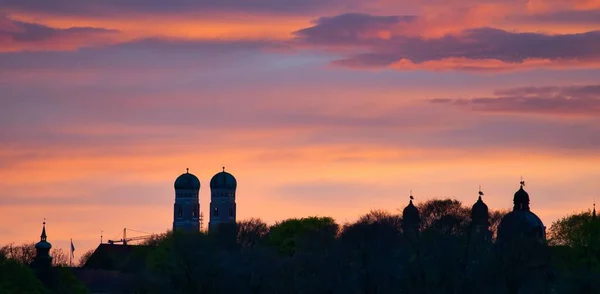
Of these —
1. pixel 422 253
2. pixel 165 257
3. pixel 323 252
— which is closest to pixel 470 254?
pixel 422 253

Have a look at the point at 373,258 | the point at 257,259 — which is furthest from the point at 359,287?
the point at 257,259

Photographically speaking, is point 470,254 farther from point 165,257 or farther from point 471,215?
point 165,257

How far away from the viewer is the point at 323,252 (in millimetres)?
192625

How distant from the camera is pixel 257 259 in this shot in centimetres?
19338

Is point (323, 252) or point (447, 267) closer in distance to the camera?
point (447, 267)

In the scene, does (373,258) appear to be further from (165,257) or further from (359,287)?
(165,257)

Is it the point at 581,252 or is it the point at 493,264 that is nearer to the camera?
the point at 493,264

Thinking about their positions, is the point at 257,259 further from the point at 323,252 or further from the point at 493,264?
the point at 493,264

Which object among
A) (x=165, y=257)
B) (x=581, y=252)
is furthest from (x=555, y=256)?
(x=165, y=257)

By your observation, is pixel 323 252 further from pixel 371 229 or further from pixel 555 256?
pixel 555 256

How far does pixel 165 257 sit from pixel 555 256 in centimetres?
3363

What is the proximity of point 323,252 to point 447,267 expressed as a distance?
62.1ft

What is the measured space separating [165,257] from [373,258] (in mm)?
23952

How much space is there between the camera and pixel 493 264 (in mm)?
175500
